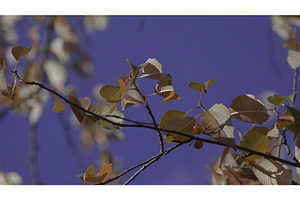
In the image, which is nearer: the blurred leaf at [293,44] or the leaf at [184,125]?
the leaf at [184,125]

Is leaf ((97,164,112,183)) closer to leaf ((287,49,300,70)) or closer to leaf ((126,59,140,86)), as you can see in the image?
leaf ((126,59,140,86))

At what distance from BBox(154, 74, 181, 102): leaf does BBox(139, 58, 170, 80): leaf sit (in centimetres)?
1

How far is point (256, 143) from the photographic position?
381 millimetres

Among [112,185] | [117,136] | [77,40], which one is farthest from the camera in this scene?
[77,40]

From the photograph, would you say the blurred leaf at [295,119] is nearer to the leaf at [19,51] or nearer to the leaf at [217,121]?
the leaf at [217,121]

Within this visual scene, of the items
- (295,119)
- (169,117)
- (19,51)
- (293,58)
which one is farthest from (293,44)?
(19,51)

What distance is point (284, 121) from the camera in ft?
1.31

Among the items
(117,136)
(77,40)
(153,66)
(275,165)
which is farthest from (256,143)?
(77,40)

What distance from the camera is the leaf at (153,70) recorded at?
378 millimetres

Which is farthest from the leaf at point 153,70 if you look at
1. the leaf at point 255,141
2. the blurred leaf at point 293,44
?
the blurred leaf at point 293,44

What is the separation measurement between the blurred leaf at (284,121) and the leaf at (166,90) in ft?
0.45

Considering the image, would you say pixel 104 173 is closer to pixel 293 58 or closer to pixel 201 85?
pixel 201 85

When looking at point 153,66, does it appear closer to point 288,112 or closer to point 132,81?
point 132,81

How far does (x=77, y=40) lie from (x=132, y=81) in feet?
3.75
